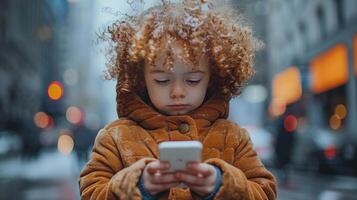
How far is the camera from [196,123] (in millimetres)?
2129

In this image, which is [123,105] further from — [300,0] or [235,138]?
[300,0]

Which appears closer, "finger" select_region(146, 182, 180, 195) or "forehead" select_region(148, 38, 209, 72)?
"finger" select_region(146, 182, 180, 195)

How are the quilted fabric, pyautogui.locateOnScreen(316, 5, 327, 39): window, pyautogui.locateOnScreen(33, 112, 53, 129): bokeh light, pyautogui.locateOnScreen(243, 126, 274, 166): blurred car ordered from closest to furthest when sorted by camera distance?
the quilted fabric → pyautogui.locateOnScreen(243, 126, 274, 166): blurred car → pyautogui.locateOnScreen(316, 5, 327, 39): window → pyautogui.locateOnScreen(33, 112, 53, 129): bokeh light

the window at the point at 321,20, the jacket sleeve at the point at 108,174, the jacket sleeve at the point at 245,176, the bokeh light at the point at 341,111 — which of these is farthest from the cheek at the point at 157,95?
the window at the point at 321,20

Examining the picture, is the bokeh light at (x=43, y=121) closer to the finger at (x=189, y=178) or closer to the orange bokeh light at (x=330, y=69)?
the orange bokeh light at (x=330, y=69)

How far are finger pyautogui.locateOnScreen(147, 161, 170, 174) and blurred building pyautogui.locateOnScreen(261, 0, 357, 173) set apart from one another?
48.7 feet

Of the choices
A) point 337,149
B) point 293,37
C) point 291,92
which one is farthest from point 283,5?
point 337,149

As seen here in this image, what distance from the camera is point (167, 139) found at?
208 cm

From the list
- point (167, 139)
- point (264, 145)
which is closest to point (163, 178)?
point (167, 139)

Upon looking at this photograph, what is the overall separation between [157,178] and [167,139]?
262 millimetres

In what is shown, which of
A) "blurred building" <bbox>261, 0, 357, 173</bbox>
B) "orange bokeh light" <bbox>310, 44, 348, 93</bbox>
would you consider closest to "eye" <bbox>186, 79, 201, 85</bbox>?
"blurred building" <bbox>261, 0, 357, 173</bbox>

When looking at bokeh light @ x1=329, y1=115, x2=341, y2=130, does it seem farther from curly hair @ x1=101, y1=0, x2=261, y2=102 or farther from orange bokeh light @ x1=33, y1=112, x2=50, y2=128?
curly hair @ x1=101, y1=0, x2=261, y2=102

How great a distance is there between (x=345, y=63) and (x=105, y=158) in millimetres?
22823

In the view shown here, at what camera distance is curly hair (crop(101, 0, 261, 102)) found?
81.7 inches
